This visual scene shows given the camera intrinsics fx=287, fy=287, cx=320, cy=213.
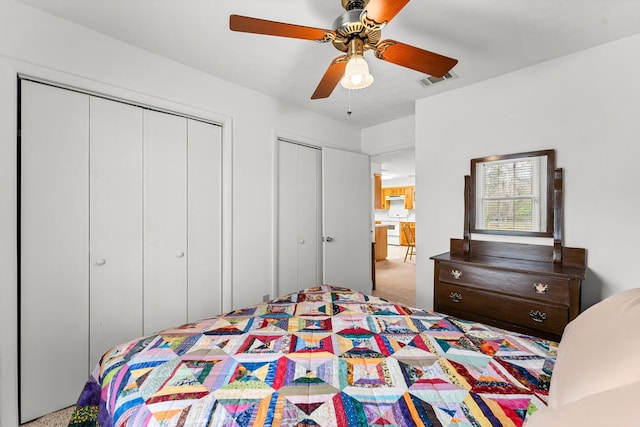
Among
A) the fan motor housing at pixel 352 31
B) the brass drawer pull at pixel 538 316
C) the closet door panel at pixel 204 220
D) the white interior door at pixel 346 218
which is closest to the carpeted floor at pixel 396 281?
the white interior door at pixel 346 218

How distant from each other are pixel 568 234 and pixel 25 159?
3.81 metres

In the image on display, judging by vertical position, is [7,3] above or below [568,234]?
above

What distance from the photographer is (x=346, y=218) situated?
381 centimetres

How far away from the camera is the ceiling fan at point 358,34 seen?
4.17ft

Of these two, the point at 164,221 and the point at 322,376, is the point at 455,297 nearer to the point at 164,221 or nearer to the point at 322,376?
the point at 322,376

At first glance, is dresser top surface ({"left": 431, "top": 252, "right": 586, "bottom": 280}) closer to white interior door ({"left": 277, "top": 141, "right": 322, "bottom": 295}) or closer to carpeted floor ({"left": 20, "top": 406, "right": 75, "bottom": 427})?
white interior door ({"left": 277, "top": 141, "right": 322, "bottom": 295})

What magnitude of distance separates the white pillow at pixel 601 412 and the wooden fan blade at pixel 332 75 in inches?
61.6

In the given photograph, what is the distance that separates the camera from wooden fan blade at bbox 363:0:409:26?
1184 millimetres

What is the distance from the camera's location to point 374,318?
158 cm

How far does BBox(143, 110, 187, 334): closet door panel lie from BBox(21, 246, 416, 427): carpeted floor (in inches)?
25.7

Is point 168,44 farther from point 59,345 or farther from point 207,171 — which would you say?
point 59,345

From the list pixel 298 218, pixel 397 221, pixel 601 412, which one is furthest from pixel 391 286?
pixel 397 221

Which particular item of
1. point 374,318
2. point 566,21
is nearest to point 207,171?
point 374,318

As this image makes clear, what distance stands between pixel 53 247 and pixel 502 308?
10.3 feet
